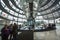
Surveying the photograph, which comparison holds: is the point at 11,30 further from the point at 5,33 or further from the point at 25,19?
the point at 25,19

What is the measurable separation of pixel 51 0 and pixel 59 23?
2195 mm

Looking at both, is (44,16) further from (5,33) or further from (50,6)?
(5,33)

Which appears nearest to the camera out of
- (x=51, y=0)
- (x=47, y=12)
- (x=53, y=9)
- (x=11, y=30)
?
(x=11, y=30)

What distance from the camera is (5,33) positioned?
10.2ft

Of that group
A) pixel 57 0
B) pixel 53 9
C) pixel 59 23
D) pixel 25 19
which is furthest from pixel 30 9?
pixel 57 0

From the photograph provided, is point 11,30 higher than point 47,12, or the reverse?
point 47,12

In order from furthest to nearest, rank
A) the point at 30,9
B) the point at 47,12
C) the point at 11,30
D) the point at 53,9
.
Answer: the point at 53,9 < the point at 47,12 < the point at 30,9 < the point at 11,30

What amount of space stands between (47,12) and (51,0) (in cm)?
217

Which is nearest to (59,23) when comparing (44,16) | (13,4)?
(44,16)

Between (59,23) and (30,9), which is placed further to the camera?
(59,23)

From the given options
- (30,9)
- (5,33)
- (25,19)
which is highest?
(30,9)

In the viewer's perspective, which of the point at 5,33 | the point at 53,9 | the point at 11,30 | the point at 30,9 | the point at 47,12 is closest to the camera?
the point at 5,33

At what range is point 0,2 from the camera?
8.75m

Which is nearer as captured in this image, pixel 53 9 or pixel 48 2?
pixel 53 9
